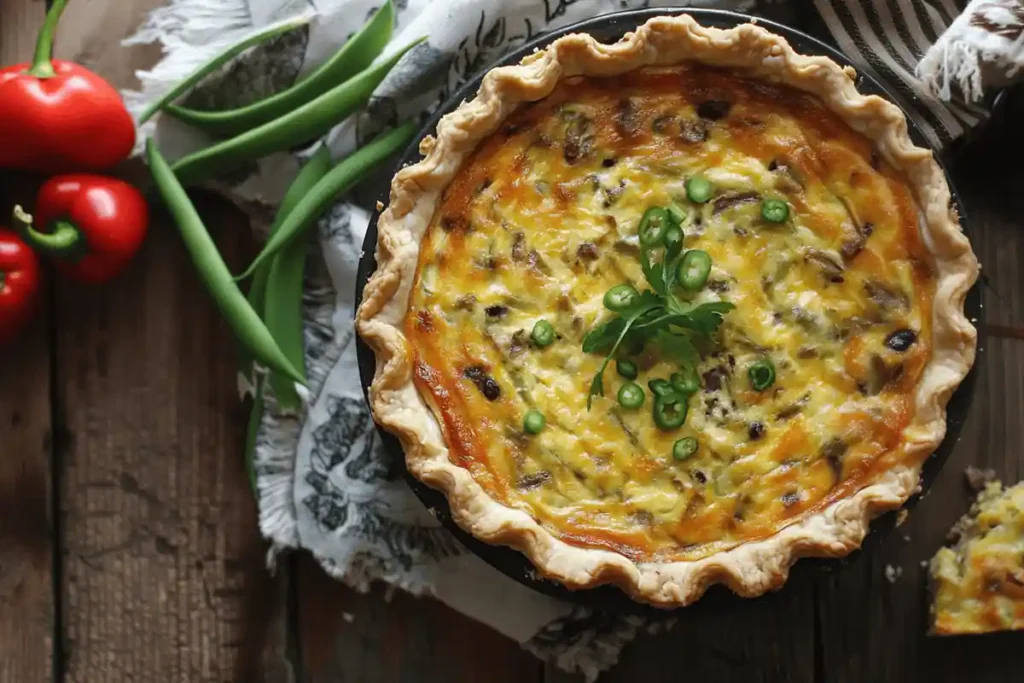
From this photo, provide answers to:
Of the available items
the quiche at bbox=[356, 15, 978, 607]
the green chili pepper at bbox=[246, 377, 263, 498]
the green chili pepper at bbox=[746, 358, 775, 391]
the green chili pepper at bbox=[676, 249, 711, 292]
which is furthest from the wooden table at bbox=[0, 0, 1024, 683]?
the green chili pepper at bbox=[676, 249, 711, 292]

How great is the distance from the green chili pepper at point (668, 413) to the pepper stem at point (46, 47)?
6.44ft

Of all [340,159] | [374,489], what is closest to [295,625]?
[374,489]

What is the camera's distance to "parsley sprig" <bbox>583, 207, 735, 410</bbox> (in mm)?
2494

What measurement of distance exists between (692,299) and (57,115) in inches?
72.6

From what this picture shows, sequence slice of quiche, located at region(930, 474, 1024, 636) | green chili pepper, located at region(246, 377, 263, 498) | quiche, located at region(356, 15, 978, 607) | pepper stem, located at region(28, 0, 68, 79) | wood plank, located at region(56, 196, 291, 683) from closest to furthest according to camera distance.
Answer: quiche, located at region(356, 15, 978, 607)
slice of quiche, located at region(930, 474, 1024, 636)
pepper stem, located at region(28, 0, 68, 79)
green chili pepper, located at region(246, 377, 263, 498)
wood plank, located at region(56, 196, 291, 683)

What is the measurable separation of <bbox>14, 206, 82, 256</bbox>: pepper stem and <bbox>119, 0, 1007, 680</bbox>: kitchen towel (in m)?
0.38

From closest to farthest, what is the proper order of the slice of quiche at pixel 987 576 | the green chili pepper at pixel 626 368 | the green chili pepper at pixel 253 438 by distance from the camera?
the green chili pepper at pixel 626 368 → the slice of quiche at pixel 987 576 → the green chili pepper at pixel 253 438

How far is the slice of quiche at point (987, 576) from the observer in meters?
2.86

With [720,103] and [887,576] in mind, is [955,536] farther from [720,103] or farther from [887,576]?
[720,103]

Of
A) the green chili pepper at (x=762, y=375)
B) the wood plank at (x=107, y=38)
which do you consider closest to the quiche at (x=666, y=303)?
the green chili pepper at (x=762, y=375)

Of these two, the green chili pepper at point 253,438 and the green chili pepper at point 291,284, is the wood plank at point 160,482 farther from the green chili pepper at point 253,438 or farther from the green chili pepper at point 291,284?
the green chili pepper at point 291,284

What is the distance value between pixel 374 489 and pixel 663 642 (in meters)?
0.96

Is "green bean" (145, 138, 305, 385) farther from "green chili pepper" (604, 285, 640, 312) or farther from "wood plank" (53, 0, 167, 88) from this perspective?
"green chili pepper" (604, 285, 640, 312)

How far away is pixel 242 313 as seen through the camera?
2.96 metres
